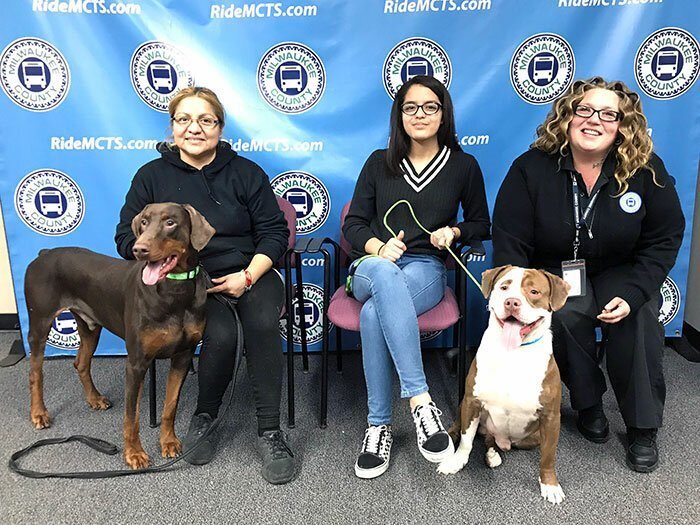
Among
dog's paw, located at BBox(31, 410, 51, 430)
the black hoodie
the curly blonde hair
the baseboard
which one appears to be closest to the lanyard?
the curly blonde hair

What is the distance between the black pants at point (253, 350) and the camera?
2.15 meters

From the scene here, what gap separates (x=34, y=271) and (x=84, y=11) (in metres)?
1.43

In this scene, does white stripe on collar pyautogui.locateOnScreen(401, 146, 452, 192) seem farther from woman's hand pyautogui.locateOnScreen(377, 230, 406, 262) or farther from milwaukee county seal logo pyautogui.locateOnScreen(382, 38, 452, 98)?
milwaukee county seal logo pyautogui.locateOnScreen(382, 38, 452, 98)

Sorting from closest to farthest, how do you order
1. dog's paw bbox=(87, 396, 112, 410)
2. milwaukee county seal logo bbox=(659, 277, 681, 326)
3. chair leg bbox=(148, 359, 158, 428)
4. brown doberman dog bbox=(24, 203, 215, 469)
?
1. brown doberman dog bbox=(24, 203, 215, 469)
2. chair leg bbox=(148, 359, 158, 428)
3. dog's paw bbox=(87, 396, 112, 410)
4. milwaukee county seal logo bbox=(659, 277, 681, 326)

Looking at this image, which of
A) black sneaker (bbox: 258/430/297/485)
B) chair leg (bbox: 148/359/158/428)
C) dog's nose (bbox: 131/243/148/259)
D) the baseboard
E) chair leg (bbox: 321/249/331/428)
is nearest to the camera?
dog's nose (bbox: 131/243/148/259)

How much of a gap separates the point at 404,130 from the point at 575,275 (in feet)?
A: 3.14

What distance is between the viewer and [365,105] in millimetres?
2988

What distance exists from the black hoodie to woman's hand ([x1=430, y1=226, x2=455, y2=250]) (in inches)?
25.2

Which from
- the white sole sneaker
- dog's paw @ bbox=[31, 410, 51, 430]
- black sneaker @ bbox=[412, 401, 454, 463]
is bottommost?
dog's paw @ bbox=[31, 410, 51, 430]

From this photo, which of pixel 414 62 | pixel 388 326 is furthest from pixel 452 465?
pixel 414 62

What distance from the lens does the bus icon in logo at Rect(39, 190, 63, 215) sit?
10.00ft

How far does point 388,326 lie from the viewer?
2088mm

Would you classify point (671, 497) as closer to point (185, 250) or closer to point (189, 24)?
point (185, 250)

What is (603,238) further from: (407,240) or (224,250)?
(224,250)
